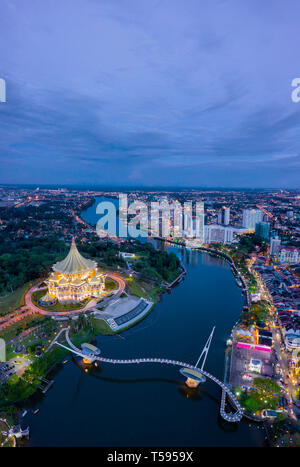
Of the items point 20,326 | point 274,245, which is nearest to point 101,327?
point 20,326

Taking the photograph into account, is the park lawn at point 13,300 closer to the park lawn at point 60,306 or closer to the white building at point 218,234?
the park lawn at point 60,306

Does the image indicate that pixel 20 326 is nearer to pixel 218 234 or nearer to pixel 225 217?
pixel 218 234

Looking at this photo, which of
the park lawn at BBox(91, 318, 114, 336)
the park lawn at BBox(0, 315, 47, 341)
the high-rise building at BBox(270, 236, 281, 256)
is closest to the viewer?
the park lawn at BBox(0, 315, 47, 341)

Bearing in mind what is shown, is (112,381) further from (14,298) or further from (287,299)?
(287,299)

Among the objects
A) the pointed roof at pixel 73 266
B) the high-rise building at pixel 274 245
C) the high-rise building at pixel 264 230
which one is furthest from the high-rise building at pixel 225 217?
the pointed roof at pixel 73 266

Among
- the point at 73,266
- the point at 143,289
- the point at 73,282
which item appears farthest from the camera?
the point at 143,289

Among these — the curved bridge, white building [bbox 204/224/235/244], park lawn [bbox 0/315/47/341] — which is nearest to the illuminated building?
park lawn [bbox 0/315/47/341]

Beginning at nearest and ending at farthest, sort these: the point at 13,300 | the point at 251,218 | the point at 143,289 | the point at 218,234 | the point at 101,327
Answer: the point at 101,327, the point at 13,300, the point at 143,289, the point at 218,234, the point at 251,218

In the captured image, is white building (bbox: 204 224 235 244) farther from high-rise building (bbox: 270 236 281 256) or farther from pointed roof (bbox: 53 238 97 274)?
pointed roof (bbox: 53 238 97 274)
